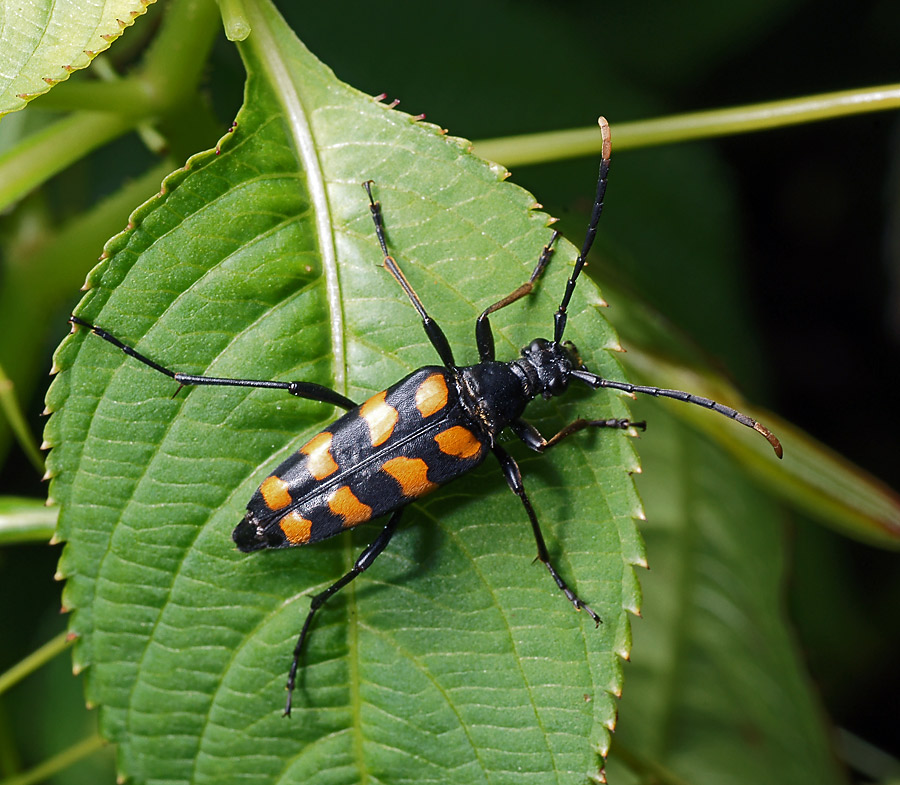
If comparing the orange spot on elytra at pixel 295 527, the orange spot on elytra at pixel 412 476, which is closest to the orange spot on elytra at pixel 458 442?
the orange spot on elytra at pixel 412 476

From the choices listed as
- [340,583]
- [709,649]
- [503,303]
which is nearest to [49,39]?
[503,303]

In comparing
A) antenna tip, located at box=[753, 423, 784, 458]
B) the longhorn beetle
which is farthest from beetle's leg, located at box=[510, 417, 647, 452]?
antenna tip, located at box=[753, 423, 784, 458]

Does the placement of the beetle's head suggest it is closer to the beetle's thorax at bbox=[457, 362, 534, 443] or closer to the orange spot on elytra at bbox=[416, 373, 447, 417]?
the beetle's thorax at bbox=[457, 362, 534, 443]

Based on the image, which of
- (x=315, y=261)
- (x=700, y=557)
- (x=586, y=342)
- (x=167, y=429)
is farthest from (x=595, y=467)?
(x=700, y=557)

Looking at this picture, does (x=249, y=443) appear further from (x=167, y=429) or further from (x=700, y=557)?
(x=700, y=557)

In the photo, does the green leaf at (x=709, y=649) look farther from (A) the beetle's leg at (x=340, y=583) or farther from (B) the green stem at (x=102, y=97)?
(B) the green stem at (x=102, y=97)
